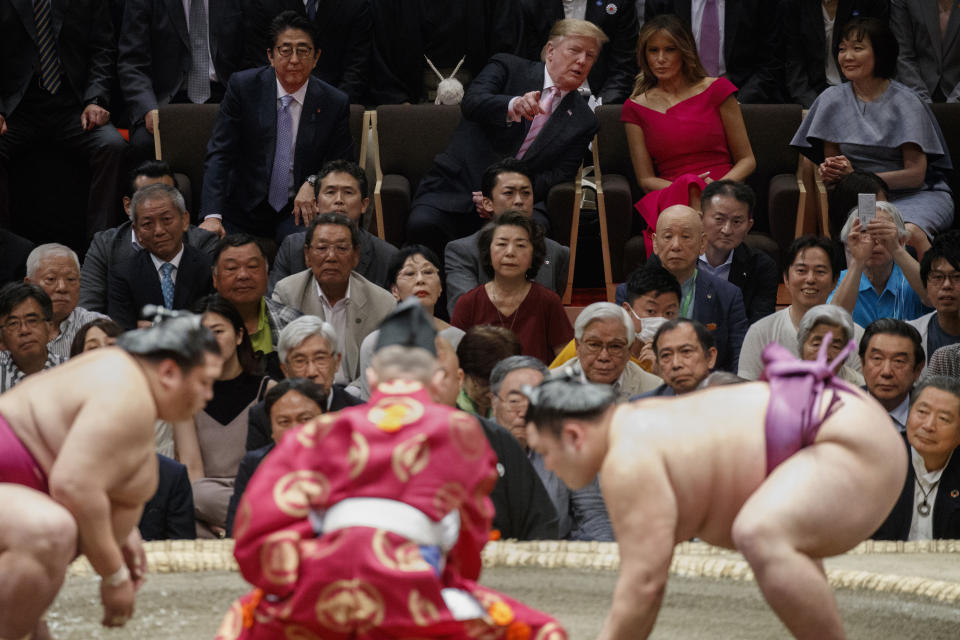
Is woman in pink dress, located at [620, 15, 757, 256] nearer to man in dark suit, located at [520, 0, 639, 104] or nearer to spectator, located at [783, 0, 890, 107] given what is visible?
man in dark suit, located at [520, 0, 639, 104]

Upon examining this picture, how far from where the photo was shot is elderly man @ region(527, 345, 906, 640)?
2062 millimetres

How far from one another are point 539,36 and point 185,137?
4.32 feet

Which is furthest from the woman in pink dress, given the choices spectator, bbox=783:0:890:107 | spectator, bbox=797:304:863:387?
spectator, bbox=797:304:863:387

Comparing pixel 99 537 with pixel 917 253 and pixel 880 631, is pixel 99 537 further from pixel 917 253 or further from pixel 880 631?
pixel 917 253

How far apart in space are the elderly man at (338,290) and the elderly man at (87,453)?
5.86 feet

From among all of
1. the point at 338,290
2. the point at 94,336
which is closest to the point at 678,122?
the point at 338,290

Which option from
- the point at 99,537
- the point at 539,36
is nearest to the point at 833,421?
the point at 99,537

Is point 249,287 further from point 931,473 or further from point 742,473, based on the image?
point 742,473

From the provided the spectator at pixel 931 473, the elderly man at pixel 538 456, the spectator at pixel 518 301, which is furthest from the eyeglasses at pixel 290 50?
the spectator at pixel 931 473

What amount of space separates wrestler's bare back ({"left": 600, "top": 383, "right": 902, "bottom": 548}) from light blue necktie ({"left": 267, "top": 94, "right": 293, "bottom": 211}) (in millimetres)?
2671

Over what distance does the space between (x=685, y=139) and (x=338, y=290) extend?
1.33 m

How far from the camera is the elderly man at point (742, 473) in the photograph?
206 cm

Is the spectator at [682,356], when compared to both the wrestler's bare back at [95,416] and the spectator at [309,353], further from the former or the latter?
the wrestler's bare back at [95,416]

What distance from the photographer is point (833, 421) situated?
214 cm
